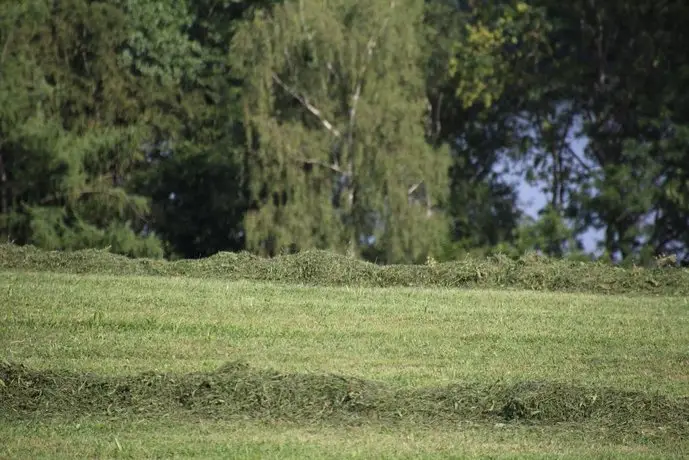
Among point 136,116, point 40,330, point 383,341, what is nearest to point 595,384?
point 383,341

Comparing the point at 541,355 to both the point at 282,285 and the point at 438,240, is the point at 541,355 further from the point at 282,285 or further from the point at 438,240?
the point at 438,240

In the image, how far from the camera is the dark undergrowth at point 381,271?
2041 cm

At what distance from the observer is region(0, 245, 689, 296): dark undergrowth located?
20.4 metres

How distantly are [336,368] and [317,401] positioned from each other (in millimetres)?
1822

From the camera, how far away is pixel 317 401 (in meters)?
13.6

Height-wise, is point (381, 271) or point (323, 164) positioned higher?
point (323, 164)

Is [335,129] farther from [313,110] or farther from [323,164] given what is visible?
[323,164]

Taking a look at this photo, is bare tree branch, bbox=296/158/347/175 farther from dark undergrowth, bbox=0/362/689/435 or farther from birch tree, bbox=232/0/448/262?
dark undergrowth, bbox=0/362/689/435

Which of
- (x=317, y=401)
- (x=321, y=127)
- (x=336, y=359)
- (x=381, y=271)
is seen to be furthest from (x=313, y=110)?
(x=317, y=401)

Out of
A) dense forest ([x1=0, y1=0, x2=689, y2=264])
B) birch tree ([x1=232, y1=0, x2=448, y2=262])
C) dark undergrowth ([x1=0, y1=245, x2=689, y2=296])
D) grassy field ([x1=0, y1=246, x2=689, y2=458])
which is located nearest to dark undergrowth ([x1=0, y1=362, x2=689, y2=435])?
grassy field ([x1=0, y1=246, x2=689, y2=458])

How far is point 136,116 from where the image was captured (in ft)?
171

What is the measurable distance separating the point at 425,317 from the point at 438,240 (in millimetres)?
31925

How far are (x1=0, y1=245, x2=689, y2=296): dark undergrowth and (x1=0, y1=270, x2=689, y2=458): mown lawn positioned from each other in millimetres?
524

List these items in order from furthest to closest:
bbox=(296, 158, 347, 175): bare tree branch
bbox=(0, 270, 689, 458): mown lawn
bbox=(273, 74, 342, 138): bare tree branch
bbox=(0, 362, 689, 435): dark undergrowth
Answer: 1. bbox=(273, 74, 342, 138): bare tree branch
2. bbox=(296, 158, 347, 175): bare tree branch
3. bbox=(0, 362, 689, 435): dark undergrowth
4. bbox=(0, 270, 689, 458): mown lawn
